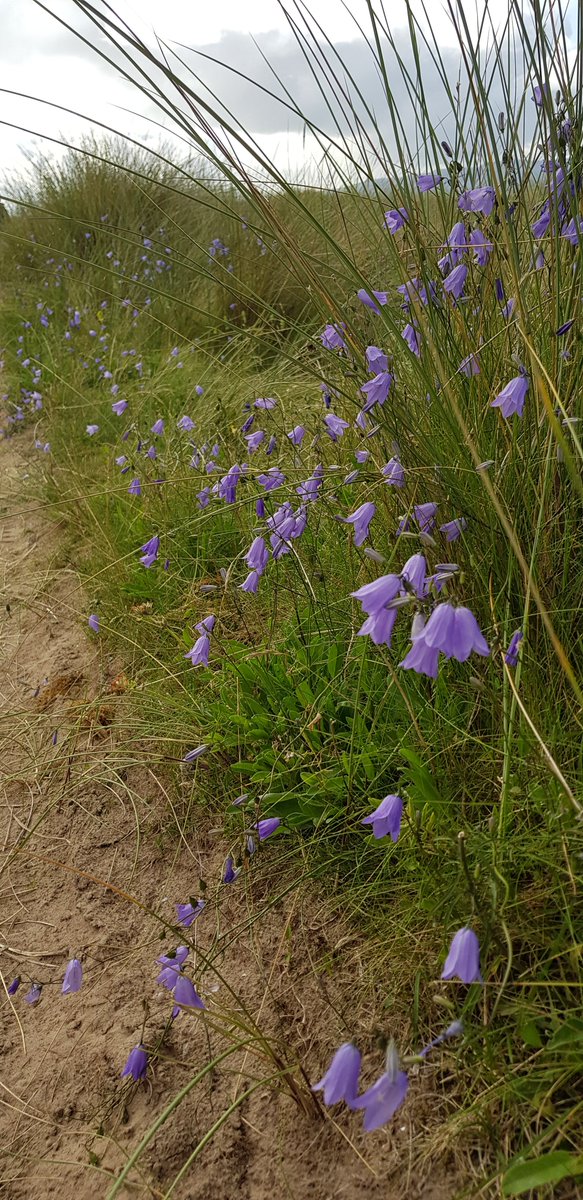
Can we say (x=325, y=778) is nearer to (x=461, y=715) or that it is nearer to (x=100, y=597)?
(x=461, y=715)

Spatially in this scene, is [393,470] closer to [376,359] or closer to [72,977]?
[376,359]

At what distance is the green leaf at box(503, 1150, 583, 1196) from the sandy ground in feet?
0.52

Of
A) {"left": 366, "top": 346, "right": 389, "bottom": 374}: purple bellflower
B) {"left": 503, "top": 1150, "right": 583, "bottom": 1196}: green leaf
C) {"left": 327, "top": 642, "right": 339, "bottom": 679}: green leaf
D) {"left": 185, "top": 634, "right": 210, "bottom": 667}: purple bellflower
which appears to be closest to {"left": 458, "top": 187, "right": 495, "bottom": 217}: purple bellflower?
{"left": 366, "top": 346, "right": 389, "bottom": 374}: purple bellflower

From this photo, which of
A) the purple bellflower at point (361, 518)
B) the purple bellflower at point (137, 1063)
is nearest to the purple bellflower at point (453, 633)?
the purple bellflower at point (361, 518)

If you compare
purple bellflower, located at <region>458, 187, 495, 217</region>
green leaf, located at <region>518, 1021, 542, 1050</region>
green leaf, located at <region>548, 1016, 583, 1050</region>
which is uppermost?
purple bellflower, located at <region>458, 187, 495, 217</region>

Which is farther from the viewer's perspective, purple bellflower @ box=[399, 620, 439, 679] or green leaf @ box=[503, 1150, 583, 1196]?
purple bellflower @ box=[399, 620, 439, 679]

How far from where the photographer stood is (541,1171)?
96 centimetres

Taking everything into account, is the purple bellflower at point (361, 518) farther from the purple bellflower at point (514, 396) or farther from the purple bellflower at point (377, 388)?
the purple bellflower at point (514, 396)

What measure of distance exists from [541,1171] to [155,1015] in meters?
0.80

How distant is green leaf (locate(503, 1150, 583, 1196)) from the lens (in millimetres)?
945

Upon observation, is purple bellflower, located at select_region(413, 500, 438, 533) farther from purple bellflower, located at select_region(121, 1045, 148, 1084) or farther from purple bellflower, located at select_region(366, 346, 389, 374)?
purple bellflower, located at select_region(121, 1045, 148, 1084)

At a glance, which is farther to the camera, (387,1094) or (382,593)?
(382,593)

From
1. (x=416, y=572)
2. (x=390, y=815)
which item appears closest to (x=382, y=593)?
(x=416, y=572)

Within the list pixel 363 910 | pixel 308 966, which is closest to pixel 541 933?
pixel 363 910
